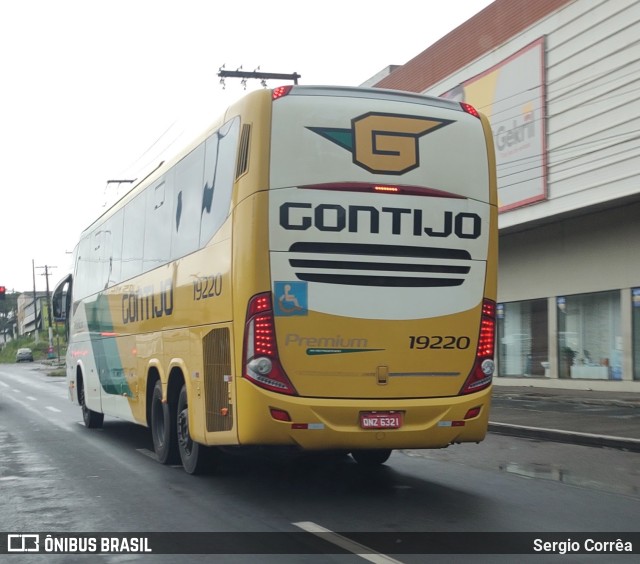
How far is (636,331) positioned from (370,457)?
12.5 meters

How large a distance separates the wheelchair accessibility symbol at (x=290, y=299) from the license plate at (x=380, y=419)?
3.57 ft

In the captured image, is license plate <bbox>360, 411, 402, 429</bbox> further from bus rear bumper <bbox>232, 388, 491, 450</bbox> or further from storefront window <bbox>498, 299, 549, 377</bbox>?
storefront window <bbox>498, 299, 549, 377</bbox>

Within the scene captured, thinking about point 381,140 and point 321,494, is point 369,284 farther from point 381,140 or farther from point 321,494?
point 321,494

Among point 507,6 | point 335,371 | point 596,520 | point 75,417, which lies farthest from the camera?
point 507,6

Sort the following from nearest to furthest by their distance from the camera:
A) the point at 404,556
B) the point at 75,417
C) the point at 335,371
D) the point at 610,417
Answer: the point at 404,556 → the point at 335,371 → the point at 610,417 → the point at 75,417

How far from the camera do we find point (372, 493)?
8.77 metres

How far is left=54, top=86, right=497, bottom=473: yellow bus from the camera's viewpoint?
25.9 ft

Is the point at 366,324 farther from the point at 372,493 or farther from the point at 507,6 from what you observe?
the point at 507,6

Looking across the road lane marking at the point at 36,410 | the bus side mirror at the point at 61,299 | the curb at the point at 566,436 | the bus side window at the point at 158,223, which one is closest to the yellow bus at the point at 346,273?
the bus side window at the point at 158,223

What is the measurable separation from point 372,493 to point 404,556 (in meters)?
2.62

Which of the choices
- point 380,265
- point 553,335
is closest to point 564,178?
point 553,335

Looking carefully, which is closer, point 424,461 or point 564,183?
point 424,461

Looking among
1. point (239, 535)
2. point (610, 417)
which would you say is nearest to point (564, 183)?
point (610, 417)

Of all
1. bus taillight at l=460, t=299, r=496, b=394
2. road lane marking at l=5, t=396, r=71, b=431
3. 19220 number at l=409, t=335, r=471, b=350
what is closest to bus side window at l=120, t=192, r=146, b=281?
road lane marking at l=5, t=396, r=71, b=431
